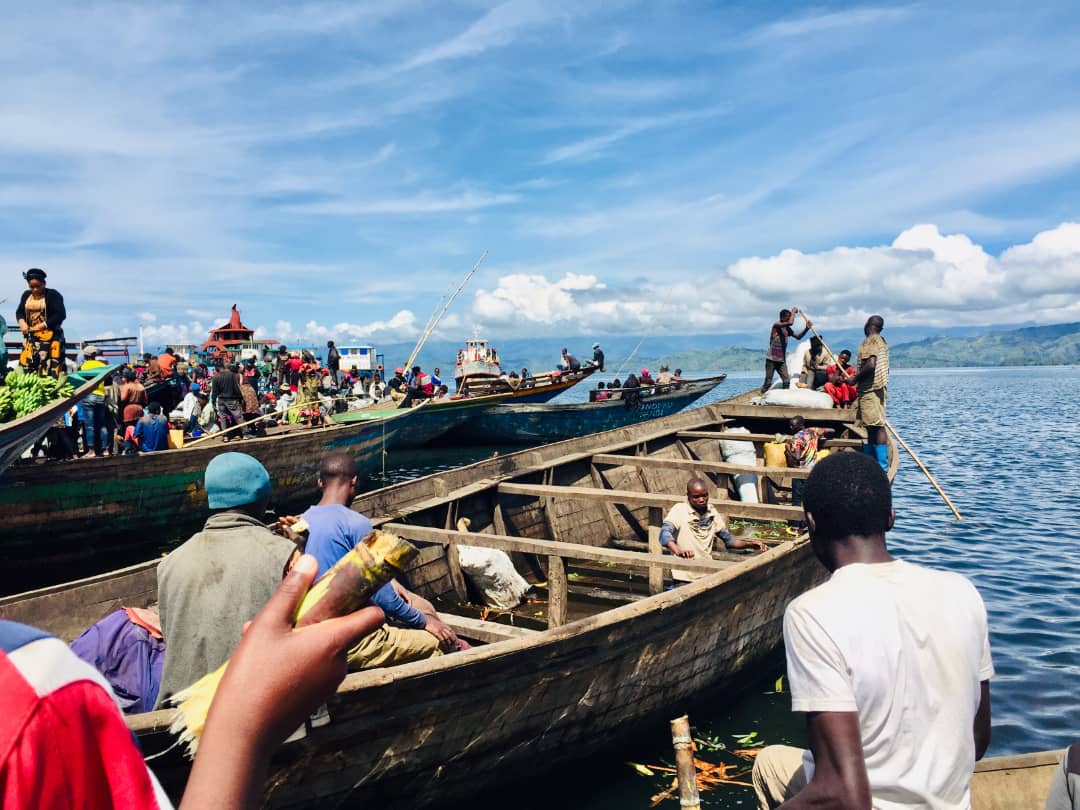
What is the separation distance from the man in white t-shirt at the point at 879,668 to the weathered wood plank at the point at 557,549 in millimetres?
3826

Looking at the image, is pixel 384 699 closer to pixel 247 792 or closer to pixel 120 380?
A: pixel 247 792

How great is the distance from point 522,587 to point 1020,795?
5190 mm

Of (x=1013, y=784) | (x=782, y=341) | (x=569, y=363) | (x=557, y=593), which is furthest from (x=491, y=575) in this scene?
(x=569, y=363)

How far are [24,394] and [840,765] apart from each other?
456 inches

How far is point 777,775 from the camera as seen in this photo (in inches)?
125

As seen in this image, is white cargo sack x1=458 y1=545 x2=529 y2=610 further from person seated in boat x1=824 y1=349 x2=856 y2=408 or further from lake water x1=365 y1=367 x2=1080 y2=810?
person seated in boat x1=824 y1=349 x2=856 y2=408

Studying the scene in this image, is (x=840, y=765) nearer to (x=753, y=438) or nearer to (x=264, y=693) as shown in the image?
(x=264, y=693)

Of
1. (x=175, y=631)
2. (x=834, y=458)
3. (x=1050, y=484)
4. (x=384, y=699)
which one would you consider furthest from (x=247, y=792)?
(x=1050, y=484)

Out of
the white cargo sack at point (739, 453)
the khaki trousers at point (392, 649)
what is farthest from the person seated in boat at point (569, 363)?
the khaki trousers at point (392, 649)

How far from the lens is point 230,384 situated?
17000mm

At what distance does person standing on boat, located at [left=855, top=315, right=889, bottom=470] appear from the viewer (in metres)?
12.0

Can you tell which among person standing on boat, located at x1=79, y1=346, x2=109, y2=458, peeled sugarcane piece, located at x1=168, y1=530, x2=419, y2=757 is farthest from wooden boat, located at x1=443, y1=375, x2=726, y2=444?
peeled sugarcane piece, located at x1=168, y1=530, x2=419, y2=757

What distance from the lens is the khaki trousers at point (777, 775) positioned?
3064mm

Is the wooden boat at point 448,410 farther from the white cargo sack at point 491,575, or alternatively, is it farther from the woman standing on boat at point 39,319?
the white cargo sack at point 491,575
